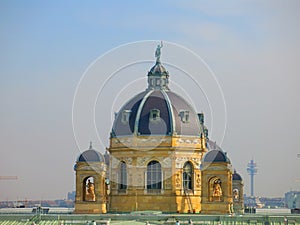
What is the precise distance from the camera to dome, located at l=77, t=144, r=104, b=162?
148 metres

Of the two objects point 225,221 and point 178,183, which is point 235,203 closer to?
point 178,183

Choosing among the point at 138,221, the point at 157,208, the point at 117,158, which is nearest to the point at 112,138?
the point at 117,158

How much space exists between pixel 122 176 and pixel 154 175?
524 cm

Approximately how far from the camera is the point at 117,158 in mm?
149375

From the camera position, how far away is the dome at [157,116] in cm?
14775

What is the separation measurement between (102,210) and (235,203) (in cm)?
3733

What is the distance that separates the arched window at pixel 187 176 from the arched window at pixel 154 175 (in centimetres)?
371

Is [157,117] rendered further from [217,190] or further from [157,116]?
[217,190]

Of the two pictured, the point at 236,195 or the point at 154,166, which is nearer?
the point at 154,166

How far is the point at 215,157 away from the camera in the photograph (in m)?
143

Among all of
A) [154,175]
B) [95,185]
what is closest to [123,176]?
[95,185]

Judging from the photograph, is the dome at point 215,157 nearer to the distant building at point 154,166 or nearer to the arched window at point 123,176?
the distant building at point 154,166

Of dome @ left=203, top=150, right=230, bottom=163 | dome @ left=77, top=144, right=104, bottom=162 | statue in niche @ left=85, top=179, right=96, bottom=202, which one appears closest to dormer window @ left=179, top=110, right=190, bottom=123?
dome @ left=203, top=150, right=230, bottom=163

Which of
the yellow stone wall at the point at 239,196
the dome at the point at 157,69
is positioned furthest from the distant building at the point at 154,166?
the yellow stone wall at the point at 239,196
